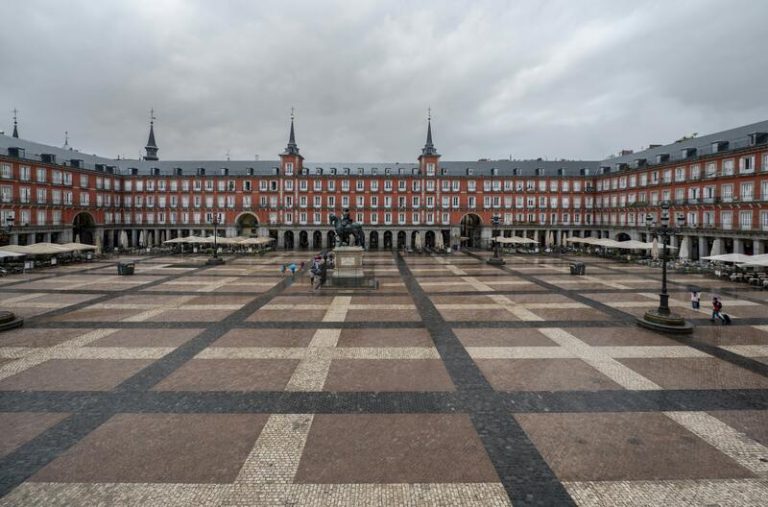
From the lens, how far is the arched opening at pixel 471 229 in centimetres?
6816

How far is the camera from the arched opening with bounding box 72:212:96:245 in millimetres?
60519

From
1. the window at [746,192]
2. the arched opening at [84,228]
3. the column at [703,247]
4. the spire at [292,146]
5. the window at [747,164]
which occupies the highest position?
the spire at [292,146]

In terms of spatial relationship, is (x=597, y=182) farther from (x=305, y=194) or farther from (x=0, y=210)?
(x=0, y=210)

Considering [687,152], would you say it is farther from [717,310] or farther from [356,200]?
[356,200]

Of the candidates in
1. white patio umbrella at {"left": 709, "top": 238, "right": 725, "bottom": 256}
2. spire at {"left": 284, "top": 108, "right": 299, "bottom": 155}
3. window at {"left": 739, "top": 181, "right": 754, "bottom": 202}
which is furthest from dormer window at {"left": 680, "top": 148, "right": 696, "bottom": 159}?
spire at {"left": 284, "top": 108, "right": 299, "bottom": 155}

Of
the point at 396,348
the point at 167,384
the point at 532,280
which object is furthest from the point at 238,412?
the point at 532,280

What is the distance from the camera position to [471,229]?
71000 millimetres

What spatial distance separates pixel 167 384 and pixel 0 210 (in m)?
54.8

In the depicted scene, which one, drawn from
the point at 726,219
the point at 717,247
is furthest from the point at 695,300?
the point at 726,219

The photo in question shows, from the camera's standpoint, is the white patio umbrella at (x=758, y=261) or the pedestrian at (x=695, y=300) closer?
the pedestrian at (x=695, y=300)

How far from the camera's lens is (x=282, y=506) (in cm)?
618

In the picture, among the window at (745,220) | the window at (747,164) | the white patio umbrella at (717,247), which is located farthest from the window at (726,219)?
the window at (747,164)

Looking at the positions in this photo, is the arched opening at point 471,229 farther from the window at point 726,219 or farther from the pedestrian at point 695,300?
the pedestrian at point 695,300

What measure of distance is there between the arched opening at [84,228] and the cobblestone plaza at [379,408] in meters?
52.0
